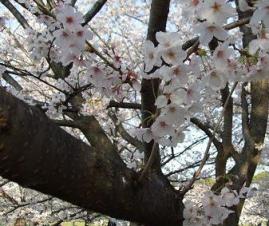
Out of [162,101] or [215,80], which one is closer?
[162,101]

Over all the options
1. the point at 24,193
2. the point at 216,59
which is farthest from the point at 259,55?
the point at 24,193

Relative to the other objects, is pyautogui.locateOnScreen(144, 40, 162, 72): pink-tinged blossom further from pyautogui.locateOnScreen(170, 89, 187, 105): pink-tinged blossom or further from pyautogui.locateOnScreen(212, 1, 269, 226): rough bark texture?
pyautogui.locateOnScreen(212, 1, 269, 226): rough bark texture

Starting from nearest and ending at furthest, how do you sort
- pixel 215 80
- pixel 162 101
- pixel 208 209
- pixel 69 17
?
1. pixel 162 101
2. pixel 215 80
3. pixel 69 17
4. pixel 208 209

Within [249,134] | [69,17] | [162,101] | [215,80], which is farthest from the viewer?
[249,134]

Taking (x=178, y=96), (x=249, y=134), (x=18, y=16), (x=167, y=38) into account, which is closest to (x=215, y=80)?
(x=178, y=96)

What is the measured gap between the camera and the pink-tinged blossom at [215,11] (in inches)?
54.3

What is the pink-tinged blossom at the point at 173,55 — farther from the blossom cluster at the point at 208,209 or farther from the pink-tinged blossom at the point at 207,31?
the blossom cluster at the point at 208,209

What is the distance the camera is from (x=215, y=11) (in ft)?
4.58

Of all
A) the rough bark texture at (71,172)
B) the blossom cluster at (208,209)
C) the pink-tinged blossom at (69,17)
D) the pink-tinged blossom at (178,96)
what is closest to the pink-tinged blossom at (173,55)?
the pink-tinged blossom at (178,96)

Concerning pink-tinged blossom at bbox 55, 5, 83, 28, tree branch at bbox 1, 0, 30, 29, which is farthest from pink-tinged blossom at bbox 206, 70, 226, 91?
tree branch at bbox 1, 0, 30, 29

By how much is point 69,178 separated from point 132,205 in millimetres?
426

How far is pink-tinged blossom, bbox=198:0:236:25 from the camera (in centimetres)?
138

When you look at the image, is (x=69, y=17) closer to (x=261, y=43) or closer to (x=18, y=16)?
(x=261, y=43)

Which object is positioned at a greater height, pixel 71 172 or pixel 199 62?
pixel 199 62
